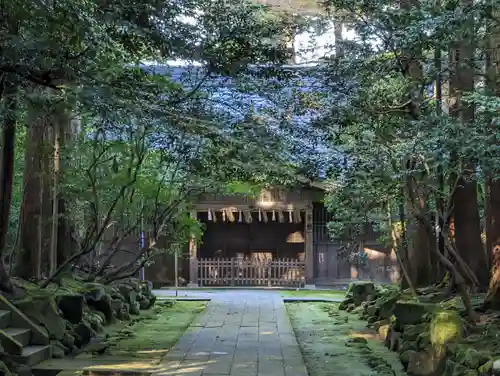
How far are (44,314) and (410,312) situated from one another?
503 centimetres

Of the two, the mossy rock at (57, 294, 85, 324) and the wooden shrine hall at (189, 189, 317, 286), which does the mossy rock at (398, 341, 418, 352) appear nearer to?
the mossy rock at (57, 294, 85, 324)

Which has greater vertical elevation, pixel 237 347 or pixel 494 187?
pixel 494 187

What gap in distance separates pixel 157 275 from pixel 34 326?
14.3 meters

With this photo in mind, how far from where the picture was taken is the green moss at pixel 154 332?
907cm

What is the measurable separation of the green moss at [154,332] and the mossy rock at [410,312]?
336cm

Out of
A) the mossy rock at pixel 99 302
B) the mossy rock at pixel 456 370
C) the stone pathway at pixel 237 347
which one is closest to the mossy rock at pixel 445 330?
the mossy rock at pixel 456 370

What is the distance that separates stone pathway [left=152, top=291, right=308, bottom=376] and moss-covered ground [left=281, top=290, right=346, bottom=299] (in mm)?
4415

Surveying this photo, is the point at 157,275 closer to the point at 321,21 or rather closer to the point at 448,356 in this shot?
the point at 321,21

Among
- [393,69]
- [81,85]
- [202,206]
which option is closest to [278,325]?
[393,69]

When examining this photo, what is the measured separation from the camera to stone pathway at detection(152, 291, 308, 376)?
23.4 feet

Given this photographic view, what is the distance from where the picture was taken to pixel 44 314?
8.69m

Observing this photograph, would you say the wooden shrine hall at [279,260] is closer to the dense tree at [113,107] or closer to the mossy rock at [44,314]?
the dense tree at [113,107]

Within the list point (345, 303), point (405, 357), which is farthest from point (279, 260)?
point (405, 357)

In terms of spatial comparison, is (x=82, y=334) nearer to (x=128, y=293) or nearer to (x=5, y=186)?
(x=5, y=186)
